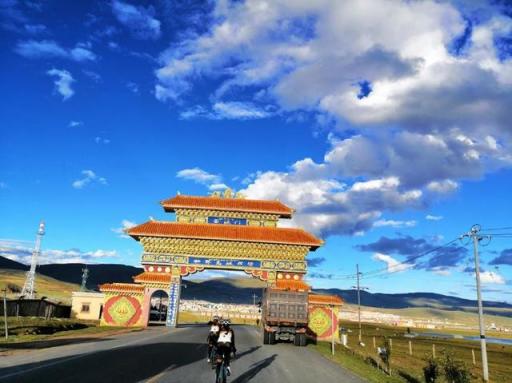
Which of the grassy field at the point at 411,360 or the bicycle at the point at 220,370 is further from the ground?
the bicycle at the point at 220,370

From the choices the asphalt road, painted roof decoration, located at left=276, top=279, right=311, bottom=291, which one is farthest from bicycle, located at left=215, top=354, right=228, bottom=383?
painted roof decoration, located at left=276, top=279, right=311, bottom=291

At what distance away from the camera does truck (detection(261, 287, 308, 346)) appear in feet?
87.6

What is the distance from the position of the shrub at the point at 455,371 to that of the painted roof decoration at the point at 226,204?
32908mm

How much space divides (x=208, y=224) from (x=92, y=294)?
18.9 metres

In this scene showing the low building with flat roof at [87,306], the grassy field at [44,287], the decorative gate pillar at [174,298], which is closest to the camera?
the decorative gate pillar at [174,298]

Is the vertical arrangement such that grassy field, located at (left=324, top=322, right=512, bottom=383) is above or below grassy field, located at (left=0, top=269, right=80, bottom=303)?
below

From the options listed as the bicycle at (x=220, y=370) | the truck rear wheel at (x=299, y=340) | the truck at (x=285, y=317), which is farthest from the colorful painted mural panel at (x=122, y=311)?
the bicycle at (x=220, y=370)

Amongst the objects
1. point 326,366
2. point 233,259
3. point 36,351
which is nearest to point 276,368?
point 326,366

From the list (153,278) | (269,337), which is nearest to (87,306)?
(153,278)

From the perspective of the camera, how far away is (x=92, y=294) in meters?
52.6

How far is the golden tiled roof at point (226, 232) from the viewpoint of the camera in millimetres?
42594

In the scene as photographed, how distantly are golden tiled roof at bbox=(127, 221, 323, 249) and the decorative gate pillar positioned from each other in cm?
423

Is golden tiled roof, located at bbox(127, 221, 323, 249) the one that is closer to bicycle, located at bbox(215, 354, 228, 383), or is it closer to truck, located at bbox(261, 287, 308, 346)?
truck, located at bbox(261, 287, 308, 346)

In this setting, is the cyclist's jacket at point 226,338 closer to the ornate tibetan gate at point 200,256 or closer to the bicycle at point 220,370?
the bicycle at point 220,370
